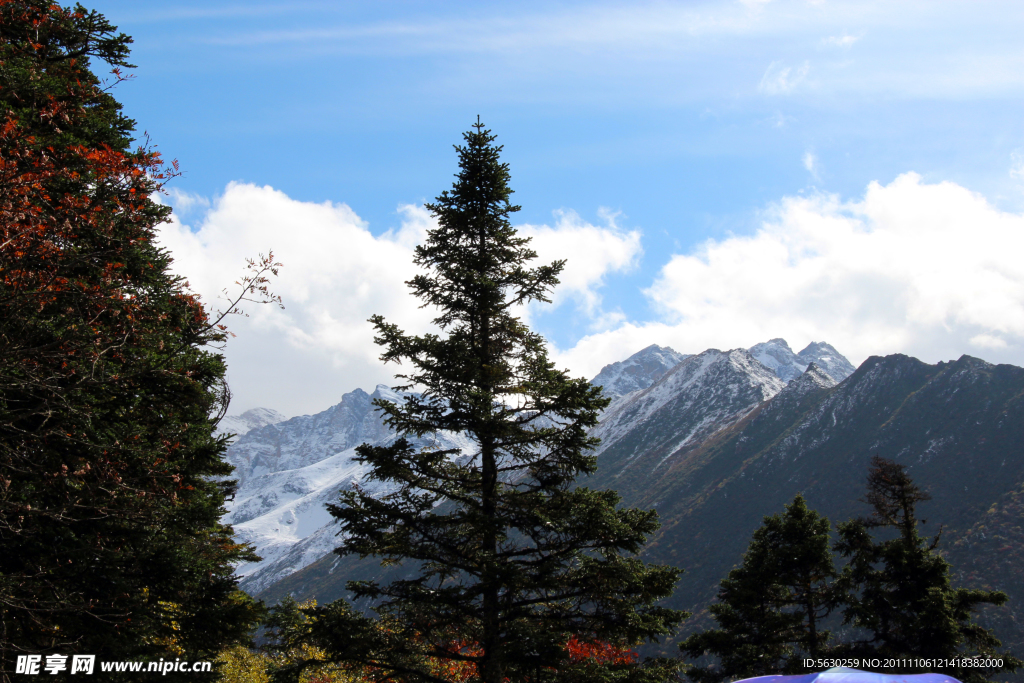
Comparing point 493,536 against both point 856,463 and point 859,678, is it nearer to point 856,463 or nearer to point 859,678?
point 859,678

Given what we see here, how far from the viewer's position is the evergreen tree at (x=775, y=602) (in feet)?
75.5

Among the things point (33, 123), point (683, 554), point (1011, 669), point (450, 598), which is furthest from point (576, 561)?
point (683, 554)

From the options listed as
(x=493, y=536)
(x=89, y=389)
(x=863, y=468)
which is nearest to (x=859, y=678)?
(x=493, y=536)

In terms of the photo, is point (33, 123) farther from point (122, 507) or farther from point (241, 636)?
point (241, 636)

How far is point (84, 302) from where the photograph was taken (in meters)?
9.50

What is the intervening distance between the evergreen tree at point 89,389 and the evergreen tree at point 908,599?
21838 millimetres

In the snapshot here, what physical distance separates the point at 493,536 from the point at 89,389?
26.1ft

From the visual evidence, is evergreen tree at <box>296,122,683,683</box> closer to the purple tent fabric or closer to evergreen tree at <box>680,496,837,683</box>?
the purple tent fabric

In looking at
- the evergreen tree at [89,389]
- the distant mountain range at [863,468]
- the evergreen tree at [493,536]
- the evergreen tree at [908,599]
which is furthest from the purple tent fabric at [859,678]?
the distant mountain range at [863,468]

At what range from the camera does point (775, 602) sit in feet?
78.1

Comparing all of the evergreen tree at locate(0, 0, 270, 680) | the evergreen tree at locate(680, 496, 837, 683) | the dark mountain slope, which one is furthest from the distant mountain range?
the evergreen tree at locate(0, 0, 270, 680)

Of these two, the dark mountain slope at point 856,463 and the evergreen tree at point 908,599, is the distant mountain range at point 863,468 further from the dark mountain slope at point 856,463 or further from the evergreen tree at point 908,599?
the evergreen tree at point 908,599

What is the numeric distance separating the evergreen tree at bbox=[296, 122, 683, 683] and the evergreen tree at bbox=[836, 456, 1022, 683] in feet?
46.9

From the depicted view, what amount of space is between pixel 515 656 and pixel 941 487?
132 m
